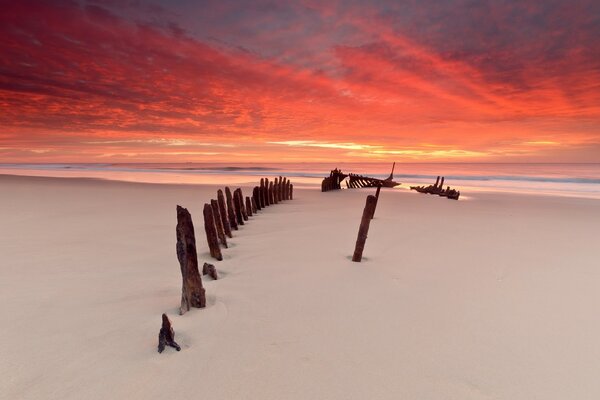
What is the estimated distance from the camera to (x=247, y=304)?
473cm

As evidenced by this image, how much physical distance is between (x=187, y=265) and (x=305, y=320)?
1524 mm

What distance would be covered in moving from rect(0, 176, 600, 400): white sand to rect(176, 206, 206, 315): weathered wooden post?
210 millimetres

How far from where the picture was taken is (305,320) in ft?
14.1

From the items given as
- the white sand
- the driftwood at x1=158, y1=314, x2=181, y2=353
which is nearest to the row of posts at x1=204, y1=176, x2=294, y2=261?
the white sand

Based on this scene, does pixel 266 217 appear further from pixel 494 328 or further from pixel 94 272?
pixel 494 328

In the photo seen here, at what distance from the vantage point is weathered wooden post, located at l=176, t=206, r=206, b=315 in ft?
14.4

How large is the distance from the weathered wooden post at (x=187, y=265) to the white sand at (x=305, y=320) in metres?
0.21

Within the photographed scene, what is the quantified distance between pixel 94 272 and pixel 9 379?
299 centimetres

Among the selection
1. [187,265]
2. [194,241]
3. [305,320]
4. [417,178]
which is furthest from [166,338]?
[417,178]

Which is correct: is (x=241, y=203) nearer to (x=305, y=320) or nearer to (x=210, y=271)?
(x=210, y=271)

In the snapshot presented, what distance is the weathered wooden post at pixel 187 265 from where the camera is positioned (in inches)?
172

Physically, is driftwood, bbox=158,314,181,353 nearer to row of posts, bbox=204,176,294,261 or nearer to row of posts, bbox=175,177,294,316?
row of posts, bbox=175,177,294,316

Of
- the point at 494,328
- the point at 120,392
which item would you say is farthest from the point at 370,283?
the point at 120,392

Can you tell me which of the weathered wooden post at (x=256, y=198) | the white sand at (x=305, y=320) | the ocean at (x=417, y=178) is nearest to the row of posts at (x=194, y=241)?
the white sand at (x=305, y=320)
